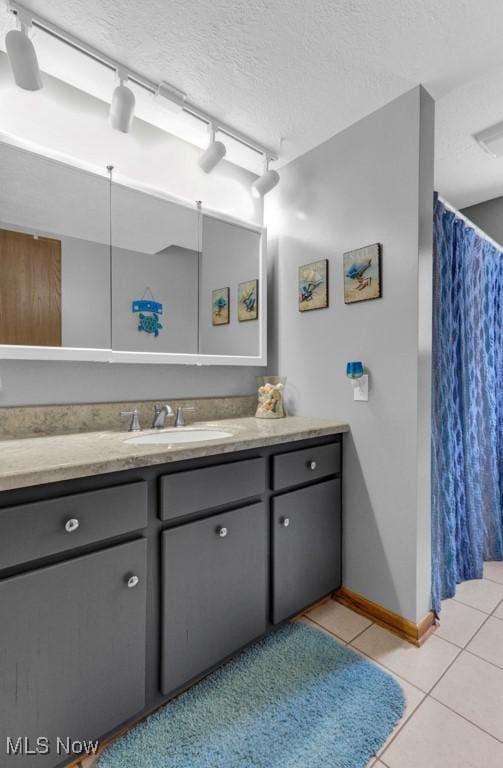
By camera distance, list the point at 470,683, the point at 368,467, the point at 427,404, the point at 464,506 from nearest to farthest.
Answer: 1. the point at 470,683
2. the point at 427,404
3. the point at 368,467
4. the point at 464,506

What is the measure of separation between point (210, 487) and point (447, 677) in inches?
45.2

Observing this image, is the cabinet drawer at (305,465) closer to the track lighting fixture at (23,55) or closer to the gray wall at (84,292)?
the gray wall at (84,292)

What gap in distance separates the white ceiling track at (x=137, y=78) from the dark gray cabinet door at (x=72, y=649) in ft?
5.75

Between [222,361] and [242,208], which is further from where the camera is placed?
[242,208]

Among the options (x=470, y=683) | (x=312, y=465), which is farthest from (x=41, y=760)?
(x=470, y=683)

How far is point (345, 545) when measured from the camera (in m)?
1.88

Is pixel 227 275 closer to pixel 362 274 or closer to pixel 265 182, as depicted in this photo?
pixel 265 182

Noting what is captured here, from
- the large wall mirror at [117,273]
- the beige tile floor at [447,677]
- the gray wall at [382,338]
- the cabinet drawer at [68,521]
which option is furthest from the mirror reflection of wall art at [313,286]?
the beige tile floor at [447,677]

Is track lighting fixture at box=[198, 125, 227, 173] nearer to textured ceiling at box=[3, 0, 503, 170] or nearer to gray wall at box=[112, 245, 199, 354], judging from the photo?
textured ceiling at box=[3, 0, 503, 170]

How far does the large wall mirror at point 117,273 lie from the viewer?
1483mm

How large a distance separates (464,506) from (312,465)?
0.96 meters

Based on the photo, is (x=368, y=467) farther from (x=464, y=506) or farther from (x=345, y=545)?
(x=464, y=506)

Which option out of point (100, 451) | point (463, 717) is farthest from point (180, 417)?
point (463, 717)

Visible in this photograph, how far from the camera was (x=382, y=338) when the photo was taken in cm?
173
